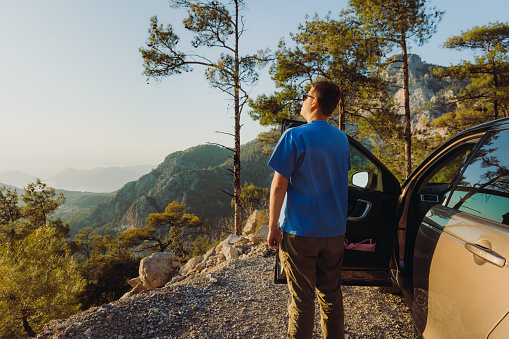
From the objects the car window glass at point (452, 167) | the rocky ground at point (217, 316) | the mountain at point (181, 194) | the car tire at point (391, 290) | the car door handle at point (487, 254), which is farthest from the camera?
the mountain at point (181, 194)

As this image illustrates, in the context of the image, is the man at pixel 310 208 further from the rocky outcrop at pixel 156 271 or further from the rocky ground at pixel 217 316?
the rocky outcrop at pixel 156 271

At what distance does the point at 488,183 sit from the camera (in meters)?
1.58

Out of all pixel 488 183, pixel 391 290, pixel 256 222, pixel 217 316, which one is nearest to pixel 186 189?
pixel 256 222

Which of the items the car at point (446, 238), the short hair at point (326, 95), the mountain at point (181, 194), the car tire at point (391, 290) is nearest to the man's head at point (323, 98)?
the short hair at point (326, 95)

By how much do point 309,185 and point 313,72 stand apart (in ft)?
40.9

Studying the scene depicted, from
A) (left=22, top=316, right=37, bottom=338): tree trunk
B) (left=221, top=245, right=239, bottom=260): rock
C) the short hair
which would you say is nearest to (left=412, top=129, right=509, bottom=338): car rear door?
the short hair

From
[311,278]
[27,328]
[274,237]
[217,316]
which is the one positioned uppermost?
[274,237]

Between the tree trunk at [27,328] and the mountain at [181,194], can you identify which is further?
Answer: the mountain at [181,194]

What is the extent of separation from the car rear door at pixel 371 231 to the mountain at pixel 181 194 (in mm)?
57117

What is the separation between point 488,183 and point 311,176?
107cm

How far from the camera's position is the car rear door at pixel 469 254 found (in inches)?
45.9

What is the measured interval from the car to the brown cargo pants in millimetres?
594

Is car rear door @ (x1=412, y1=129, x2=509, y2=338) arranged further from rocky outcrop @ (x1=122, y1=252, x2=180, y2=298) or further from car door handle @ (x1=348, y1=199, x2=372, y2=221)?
rocky outcrop @ (x1=122, y1=252, x2=180, y2=298)

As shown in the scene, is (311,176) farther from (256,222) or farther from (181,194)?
(181,194)
